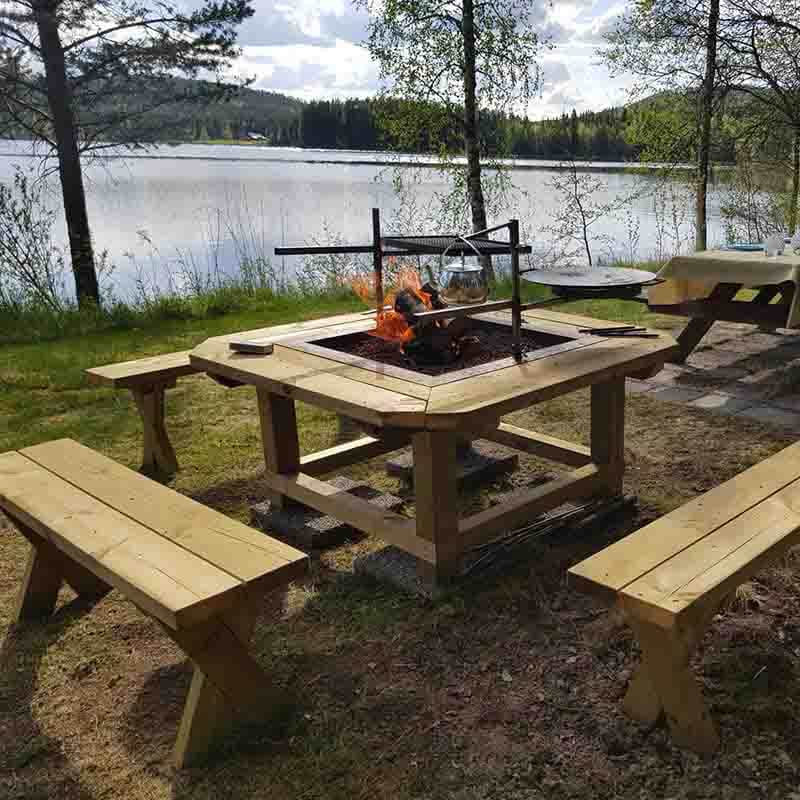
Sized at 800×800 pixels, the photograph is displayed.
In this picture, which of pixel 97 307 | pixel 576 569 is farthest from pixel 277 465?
pixel 97 307

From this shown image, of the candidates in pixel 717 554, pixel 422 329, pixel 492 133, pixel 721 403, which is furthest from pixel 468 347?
pixel 492 133

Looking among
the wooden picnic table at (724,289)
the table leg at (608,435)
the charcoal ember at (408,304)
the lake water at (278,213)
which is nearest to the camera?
the charcoal ember at (408,304)

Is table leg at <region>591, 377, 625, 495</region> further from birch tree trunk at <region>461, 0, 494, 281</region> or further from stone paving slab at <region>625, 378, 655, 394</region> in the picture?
birch tree trunk at <region>461, 0, 494, 281</region>

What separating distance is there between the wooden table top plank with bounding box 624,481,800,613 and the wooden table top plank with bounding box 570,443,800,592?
15 millimetres

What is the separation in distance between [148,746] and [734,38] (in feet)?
31.4

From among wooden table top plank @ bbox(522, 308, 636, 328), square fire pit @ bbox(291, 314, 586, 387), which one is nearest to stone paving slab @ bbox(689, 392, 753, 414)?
wooden table top plank @ bbox(522, 308, 636, 328)

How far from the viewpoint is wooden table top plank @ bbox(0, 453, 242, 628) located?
1.48m

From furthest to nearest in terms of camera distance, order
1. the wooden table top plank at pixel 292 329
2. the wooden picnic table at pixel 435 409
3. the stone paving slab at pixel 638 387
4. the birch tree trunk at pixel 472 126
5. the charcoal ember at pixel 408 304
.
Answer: the birch tree trunk at pixel 472 126 < the stone paving slab at pixel 638 387 < the wooden table top plank at pixel 292 329 < the charcoal ember at pixel 408 304 < the wooden picnic table at pixel 435 409

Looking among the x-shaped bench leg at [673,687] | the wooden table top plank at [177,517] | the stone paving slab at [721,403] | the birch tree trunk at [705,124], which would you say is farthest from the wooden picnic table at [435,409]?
the birch tree trunk at [705,124]

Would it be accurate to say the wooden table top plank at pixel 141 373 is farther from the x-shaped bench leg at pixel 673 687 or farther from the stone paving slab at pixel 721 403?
the stone paving slab at pixel 721 403

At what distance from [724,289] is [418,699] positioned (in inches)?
128

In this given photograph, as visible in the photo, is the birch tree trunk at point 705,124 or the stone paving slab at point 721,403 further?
the birch tree trunk at point 705,124

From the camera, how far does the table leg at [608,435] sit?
8.90ft

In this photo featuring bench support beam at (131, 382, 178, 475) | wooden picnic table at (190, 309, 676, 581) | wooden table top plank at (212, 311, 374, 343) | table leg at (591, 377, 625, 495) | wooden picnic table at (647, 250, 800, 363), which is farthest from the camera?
wooden picnic table at (647, 250, 800, 363)
